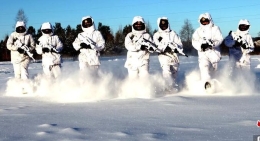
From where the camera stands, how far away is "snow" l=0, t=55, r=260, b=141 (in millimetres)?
5418

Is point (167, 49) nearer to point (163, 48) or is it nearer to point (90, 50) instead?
point (163, 48)

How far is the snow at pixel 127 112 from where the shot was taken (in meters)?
5.42

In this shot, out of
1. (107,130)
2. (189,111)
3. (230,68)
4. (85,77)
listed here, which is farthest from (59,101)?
(230,68)

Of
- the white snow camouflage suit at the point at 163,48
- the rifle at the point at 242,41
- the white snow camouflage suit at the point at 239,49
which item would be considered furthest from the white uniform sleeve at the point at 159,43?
the rifle at the point at 242,41

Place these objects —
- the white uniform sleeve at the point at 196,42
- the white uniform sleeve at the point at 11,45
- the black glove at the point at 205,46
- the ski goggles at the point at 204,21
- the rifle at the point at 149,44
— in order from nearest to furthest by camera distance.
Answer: the rifle at the point at 149,44 < the black glove at the point at 205,46 < the white uniform sleeve at the point at 196,42 < the ski goggles at the point at 204,21 < the white uniform sleeve at the point at 11,45

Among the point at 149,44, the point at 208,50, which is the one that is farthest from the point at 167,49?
the point at 208,50

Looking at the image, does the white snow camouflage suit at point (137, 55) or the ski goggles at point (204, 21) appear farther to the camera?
the ski goggles at point (204, 21)

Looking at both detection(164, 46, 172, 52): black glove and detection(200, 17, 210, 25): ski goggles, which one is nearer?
detection(164, 46, 172, 52): black glove

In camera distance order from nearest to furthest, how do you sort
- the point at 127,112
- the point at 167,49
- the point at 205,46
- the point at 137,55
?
the point at 127,112
the point at 205,46
the point at 137,55
the point at 167,49

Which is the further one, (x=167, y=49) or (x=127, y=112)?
(x=167, y=49)

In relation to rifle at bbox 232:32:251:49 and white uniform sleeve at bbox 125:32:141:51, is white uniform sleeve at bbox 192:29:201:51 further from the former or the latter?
white uniform sleeve at bbox 125:32:141:51

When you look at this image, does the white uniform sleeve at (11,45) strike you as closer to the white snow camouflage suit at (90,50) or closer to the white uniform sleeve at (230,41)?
the white snow camouflage suit at (90,50)

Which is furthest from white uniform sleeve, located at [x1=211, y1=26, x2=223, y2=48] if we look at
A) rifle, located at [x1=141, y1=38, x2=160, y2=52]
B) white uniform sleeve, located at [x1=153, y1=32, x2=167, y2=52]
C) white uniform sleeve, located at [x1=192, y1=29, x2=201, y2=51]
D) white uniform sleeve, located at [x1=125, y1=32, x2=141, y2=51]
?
white uniform sleeve, located at [x1=125, y1=32, x2=141, y2=51]

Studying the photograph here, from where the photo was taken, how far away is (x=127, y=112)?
294 inches
